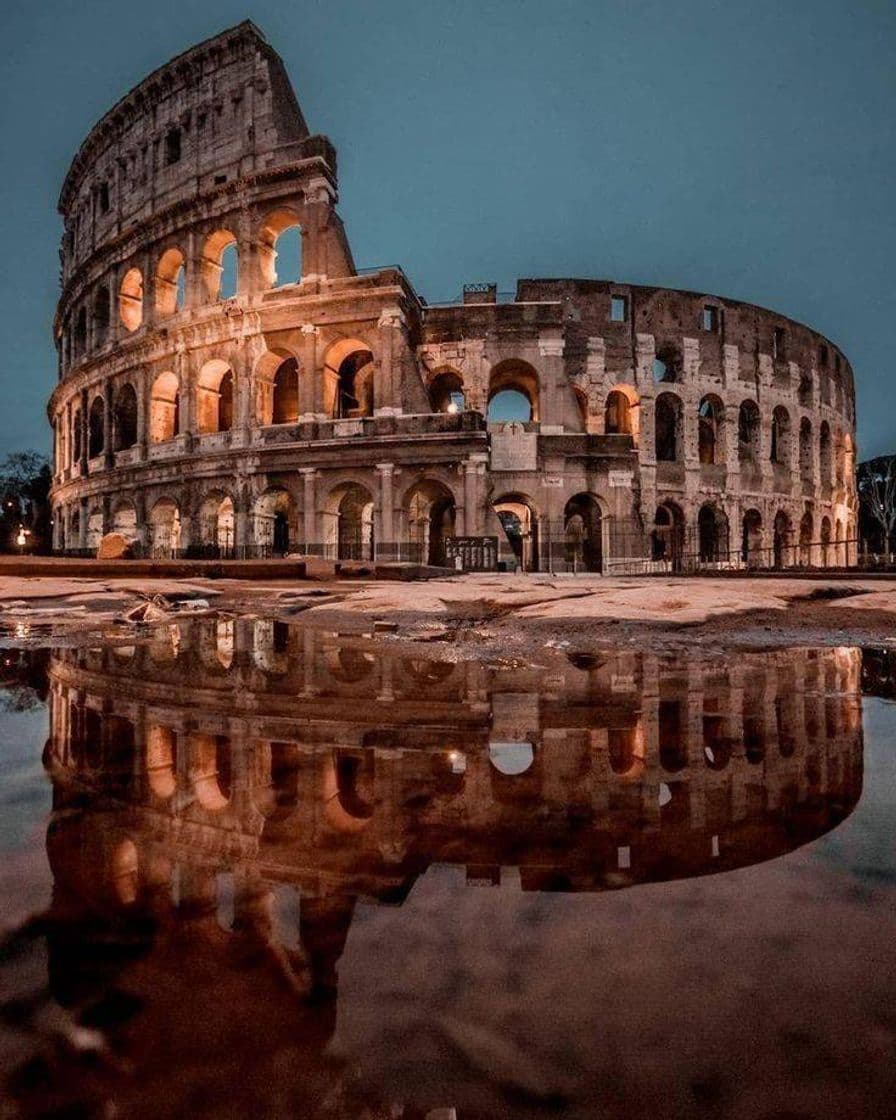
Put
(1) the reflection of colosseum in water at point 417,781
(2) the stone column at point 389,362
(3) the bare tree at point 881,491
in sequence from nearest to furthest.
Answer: (1) the reflection of colosseum in water at point 417,781 → (2) the stone column at point 389,362 → (3) the bare tree at point 881,491

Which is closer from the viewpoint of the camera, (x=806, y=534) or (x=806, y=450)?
(x=806, y=534)

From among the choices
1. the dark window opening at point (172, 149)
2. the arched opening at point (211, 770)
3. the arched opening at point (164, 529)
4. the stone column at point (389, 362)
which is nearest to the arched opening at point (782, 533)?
the stone column at point (389, 362)

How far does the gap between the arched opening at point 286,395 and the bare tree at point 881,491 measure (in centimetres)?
3938

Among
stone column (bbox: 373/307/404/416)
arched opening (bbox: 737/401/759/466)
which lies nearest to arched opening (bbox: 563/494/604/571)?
stone column (bbox: 373/307/404/416)

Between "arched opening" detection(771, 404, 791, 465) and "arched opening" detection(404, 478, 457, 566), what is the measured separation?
15.2 metres

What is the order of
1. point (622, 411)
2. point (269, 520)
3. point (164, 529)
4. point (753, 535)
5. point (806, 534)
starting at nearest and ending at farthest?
point (269, 520) < point (164, 529) < point (622, 411) < point (753, 535) < point (806, 534)

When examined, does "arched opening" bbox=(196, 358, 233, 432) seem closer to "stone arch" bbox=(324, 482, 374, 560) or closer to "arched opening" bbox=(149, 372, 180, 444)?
"arched opening" bbox=(149, 372, 180, 444)

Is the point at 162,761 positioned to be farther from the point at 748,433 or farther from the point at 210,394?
the point at 748,433

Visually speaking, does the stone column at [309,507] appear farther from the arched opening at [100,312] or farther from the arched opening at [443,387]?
the arched opening at [100,312]

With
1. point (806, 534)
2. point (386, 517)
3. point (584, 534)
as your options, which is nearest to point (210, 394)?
point (386, 517)

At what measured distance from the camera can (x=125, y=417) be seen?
75.9 feet

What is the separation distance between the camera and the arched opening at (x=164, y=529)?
20953 mm

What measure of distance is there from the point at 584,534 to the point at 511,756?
897 inches

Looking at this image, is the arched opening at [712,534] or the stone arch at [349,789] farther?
the arched opening at [712,534]
